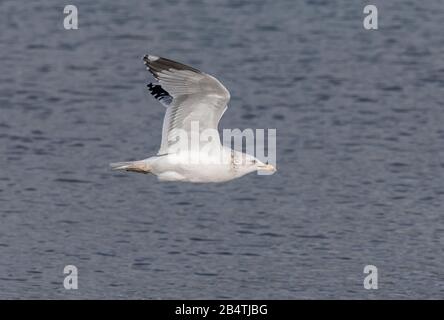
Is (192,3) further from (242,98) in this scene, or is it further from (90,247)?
(90,247)

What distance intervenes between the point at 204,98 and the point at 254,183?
5.45 m

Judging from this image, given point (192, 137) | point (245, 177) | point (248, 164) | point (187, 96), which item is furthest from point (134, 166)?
point (245, 177)

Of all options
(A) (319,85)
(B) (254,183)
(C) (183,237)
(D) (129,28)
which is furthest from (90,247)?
(D) (129,28)

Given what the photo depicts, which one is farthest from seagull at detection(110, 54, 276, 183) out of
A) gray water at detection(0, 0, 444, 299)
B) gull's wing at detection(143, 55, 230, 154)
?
gray water at detection(0, 0, 444, 299)

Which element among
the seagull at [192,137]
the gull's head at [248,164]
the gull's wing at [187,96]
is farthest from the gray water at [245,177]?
the gull's wing at [187,96]

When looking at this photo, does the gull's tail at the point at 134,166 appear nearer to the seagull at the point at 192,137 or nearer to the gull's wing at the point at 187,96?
the seagull at the point at 192,137

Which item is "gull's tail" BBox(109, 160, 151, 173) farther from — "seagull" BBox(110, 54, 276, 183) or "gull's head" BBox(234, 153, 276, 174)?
"gull's head" BBox(234, 153, 276, 174)

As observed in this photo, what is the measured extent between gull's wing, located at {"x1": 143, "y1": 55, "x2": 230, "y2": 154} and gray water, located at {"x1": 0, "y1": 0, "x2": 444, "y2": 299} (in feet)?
9.05

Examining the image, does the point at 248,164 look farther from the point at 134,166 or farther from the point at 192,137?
the point at 134,166

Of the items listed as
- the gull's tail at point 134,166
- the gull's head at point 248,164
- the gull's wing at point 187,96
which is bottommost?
the gull's tail at point 134,166

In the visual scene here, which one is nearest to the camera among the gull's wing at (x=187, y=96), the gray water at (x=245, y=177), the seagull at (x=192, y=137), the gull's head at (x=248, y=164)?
the gull's wing at (x=187, y=96)

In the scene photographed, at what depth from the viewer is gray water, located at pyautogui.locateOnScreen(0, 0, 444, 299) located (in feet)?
58.0

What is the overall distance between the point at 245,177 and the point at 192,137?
540cm

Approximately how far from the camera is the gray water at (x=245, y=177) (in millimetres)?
17688
